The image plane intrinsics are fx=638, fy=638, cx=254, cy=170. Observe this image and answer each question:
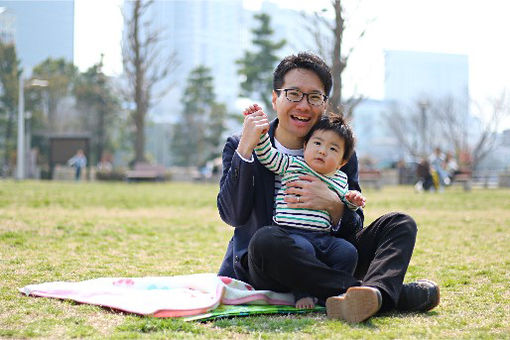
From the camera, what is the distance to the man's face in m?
3.18

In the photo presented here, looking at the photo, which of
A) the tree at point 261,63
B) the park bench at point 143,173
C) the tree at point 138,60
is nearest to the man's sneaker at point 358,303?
the park bench at point 143,173

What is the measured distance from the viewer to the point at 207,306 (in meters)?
2.89

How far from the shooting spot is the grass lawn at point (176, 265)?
8.54 feet

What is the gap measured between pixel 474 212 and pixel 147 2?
19763 millimetres

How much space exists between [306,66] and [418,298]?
A: 126 cm

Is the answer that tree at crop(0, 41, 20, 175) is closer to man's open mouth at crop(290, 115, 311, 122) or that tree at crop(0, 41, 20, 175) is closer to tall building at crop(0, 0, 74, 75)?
tall building at crop(0, 0, 74, 75)

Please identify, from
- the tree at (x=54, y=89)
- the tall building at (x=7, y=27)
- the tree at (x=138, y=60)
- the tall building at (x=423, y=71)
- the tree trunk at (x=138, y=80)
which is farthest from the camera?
the tall building at (x=423, y=71)

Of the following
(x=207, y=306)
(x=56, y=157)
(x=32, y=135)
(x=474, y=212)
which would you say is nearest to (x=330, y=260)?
(x=207, y=306)

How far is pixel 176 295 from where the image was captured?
3168 millimetres

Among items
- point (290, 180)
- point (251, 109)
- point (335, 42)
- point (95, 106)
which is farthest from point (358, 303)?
point (95, 106)

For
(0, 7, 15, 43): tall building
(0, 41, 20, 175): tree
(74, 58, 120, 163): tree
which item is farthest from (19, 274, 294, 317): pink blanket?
(74, 58, 120, 163): tree

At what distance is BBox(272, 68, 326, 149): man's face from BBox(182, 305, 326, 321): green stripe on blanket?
83cm

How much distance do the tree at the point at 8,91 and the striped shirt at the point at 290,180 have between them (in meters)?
32.1

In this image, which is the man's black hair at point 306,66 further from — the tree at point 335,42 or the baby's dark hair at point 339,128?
the tree at point 335,42
